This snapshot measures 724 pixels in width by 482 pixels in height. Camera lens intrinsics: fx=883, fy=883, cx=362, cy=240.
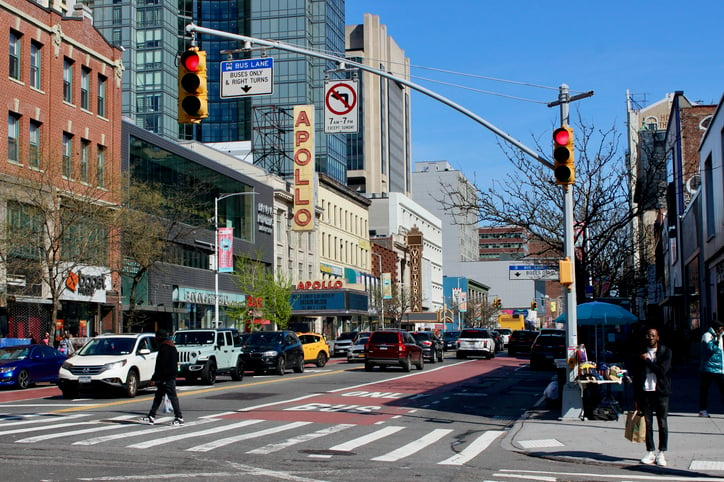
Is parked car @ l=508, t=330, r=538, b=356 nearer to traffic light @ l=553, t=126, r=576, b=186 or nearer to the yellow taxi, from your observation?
the yellow taxi

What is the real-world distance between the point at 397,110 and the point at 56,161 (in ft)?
411

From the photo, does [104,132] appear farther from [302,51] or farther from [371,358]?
[302,51]

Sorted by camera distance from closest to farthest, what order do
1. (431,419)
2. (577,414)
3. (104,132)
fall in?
1. (577,414)
2. (431,419)
3. (104,132)

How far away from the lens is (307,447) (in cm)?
1377

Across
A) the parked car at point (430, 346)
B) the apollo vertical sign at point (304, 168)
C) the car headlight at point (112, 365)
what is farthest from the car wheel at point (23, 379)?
the apollo vertical sign at point (304, 168)

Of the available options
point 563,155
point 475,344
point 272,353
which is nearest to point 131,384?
point 272,353

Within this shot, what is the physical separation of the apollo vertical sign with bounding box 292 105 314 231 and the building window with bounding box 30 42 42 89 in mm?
28045

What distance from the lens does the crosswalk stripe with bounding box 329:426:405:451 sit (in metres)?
13.8

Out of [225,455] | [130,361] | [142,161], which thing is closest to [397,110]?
[142,161]

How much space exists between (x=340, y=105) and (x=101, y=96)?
31018 mm

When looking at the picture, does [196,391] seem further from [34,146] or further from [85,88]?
[85,88]

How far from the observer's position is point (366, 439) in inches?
589

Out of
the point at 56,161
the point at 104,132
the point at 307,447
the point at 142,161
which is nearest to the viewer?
the point at 307,447

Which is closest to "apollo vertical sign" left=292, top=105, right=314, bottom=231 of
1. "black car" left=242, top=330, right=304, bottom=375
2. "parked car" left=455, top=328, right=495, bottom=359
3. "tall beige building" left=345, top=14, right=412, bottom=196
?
"parked car" left=455, top=328, right=495, bottom=359
